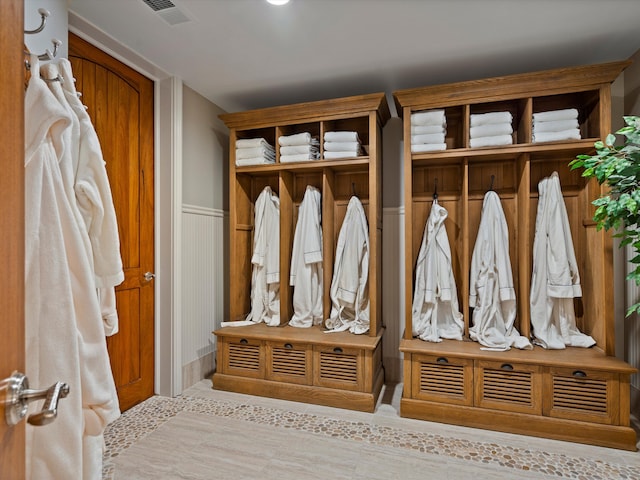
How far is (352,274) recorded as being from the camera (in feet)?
9.36

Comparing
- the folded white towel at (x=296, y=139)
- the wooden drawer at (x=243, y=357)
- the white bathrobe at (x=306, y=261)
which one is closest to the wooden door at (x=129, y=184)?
the wooden drawer at (x=243, y=357)

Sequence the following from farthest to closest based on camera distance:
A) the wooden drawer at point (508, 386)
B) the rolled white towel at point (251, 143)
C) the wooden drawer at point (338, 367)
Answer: the rolled white towel at point (251, 143) < the wooden drawer at point (338, 367) < the wooden drawer at point (508, 386)

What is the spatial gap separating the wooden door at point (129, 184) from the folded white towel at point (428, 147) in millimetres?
2019

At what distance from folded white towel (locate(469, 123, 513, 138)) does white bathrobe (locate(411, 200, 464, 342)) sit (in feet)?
1.90

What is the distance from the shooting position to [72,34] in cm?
214

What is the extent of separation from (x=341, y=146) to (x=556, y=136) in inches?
58.4

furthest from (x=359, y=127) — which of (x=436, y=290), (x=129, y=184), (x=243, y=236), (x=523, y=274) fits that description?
(x=129, y=184)

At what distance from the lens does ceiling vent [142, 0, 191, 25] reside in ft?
6.31

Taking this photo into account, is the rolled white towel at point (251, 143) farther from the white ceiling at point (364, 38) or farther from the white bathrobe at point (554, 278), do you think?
the white bathrobe at point (554, 278)

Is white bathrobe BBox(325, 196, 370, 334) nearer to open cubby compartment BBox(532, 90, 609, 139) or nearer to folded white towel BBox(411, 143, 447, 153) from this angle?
folded white towel BBox(411, 143, 447, 153)

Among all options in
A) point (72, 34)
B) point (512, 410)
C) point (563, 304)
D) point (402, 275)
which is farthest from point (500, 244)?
point (72, 34)

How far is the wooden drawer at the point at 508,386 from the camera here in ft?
7.34

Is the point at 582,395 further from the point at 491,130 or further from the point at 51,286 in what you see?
the point at 51,286

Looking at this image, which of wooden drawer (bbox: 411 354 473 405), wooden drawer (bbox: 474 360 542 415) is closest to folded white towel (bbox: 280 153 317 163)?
wooden drawer (bbox: 411 354 473 405)
